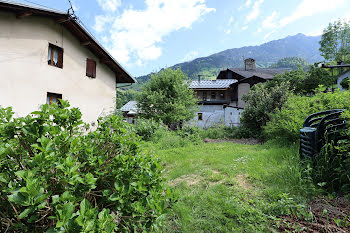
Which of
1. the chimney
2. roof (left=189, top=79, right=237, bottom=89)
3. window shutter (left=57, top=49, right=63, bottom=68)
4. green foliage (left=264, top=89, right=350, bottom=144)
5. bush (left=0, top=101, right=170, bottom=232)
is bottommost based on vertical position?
bush (left=0, top=101, right=170, bottom=232)

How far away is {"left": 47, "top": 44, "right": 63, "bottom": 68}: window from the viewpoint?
28.1ft

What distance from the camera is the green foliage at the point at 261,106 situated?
33.6ft

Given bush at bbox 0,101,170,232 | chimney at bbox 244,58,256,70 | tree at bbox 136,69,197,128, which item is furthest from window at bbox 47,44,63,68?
chimney at bbox 244,58,256,70

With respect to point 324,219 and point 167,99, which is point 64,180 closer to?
point 324,219

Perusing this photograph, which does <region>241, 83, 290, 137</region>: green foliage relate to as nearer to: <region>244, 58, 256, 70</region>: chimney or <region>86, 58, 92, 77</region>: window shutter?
<region>86, 58, 92, 77</region>: window shutter

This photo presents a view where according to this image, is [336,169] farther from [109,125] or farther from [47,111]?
[47,111]

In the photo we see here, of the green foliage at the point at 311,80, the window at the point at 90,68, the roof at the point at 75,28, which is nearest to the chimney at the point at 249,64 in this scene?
the green foliage at the point at 311,80

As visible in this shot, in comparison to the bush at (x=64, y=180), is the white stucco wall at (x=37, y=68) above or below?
above

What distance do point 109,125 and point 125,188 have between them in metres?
0.86

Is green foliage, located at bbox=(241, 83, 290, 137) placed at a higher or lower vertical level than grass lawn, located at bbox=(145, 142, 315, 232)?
higher

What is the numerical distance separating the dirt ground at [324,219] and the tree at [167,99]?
11.5m

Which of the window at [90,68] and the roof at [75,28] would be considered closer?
the roof at [75,28]

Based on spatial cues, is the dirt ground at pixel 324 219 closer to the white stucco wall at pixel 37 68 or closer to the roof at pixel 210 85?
the white stucco wall at pixel 37 68

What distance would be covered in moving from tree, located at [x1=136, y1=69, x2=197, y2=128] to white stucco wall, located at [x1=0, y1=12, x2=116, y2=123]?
4.33 meters
